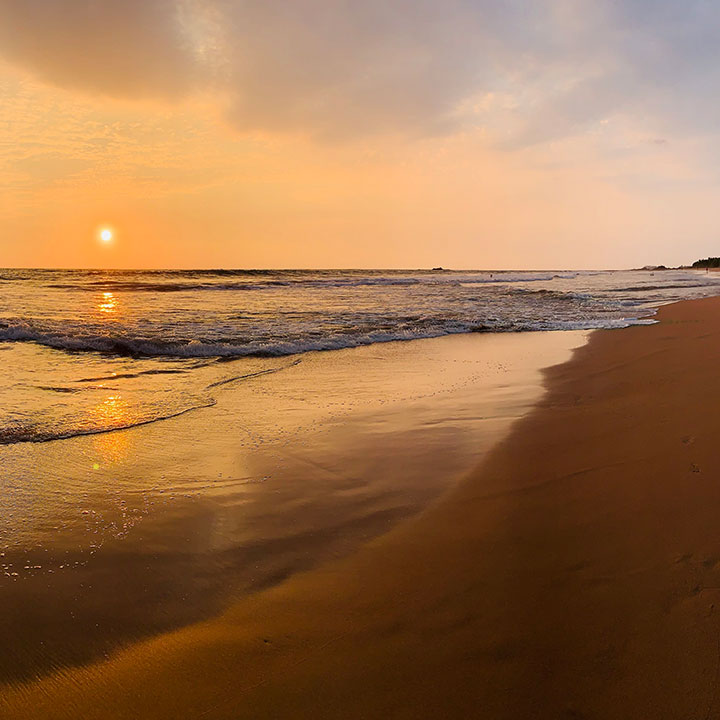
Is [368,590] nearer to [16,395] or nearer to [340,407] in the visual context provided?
[340,407]

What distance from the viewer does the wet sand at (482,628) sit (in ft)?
5.89

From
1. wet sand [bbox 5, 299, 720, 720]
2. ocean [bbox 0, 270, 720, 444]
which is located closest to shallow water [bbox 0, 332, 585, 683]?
wet sand [bbox 5, 299, 720, 720]

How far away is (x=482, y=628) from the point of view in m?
2.13

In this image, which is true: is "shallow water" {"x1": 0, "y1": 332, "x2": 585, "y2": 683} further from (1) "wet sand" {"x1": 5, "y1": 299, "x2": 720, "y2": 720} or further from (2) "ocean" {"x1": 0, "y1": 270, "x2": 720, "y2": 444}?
(2) "ocean" {"x1": 0, "y1": 270, "x2": 720, "y2": 444}

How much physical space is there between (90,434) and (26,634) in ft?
10.1

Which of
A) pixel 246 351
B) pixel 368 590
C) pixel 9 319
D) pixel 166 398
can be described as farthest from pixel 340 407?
pixel 9 319

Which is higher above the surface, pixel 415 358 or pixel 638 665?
pixel 415 358

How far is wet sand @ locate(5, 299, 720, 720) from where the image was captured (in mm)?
1794

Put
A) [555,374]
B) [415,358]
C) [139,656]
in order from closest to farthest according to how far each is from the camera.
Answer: [139,656] → [555,374] → [415,358]

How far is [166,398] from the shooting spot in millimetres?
6500

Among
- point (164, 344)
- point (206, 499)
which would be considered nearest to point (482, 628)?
point (206, 499)

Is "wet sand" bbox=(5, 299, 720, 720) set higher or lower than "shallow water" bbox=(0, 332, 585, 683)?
lower

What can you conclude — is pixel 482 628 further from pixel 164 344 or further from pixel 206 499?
pixel 164 344

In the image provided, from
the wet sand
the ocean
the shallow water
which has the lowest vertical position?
the wet sand
